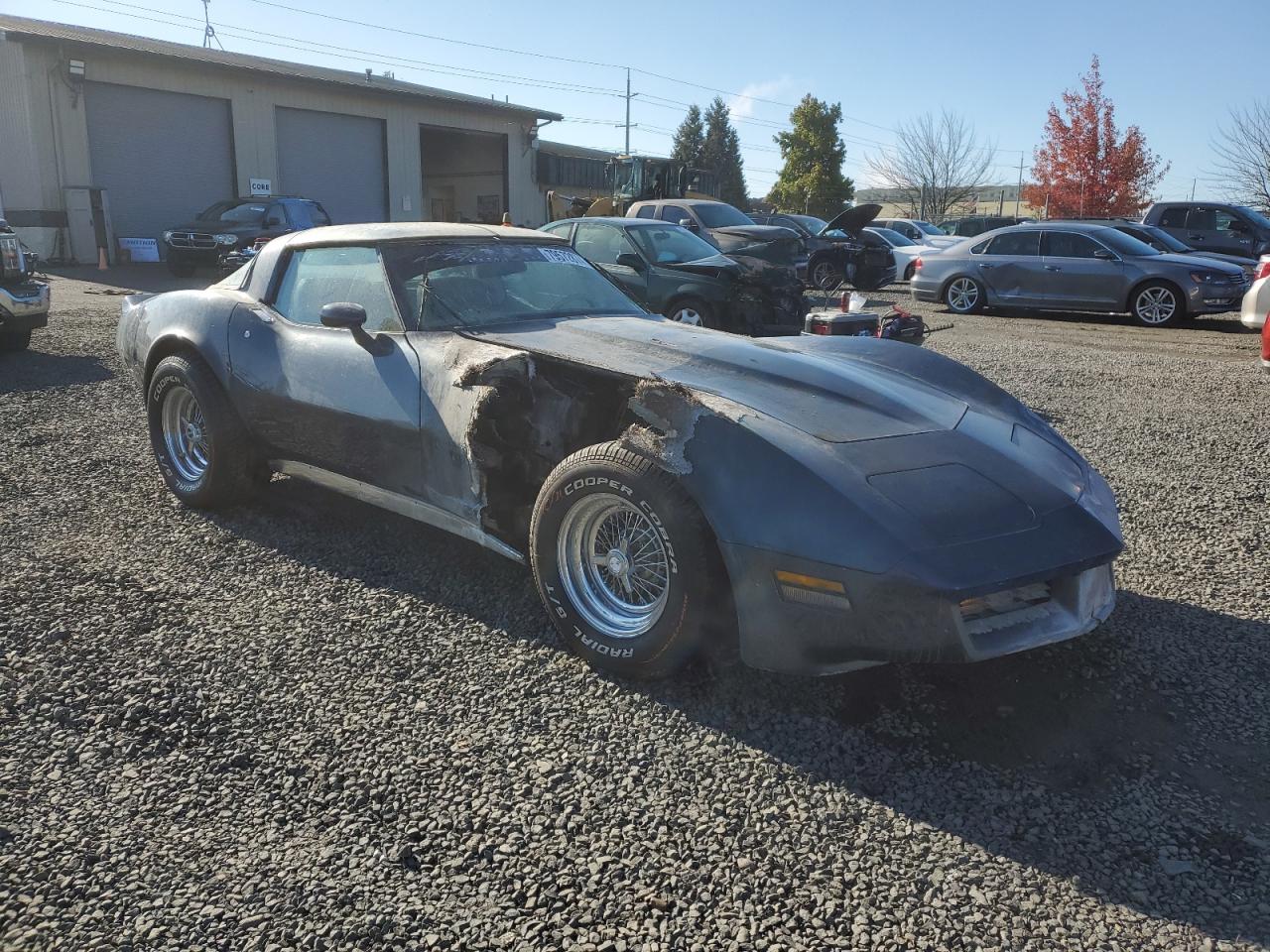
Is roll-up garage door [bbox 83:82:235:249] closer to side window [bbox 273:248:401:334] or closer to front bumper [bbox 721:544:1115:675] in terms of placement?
side window [bbox 273:248:401:334]

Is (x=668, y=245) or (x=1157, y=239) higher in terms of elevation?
(x=1157, y=239)

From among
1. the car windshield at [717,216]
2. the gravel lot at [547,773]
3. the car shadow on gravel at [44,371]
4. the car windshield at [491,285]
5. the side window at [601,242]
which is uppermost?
the car windshield at [717,216]

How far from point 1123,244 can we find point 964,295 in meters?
2.34

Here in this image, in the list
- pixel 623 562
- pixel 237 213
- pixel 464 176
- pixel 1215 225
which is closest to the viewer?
pixel 623 562

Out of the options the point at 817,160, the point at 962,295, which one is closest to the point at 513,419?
the point at 962,295

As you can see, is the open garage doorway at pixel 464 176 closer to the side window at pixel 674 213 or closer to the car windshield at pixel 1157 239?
the side window at pixel 674 213

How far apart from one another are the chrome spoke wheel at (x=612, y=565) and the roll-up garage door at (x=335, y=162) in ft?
77.8

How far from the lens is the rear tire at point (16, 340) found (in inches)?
355

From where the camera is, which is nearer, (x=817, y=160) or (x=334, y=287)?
(x=334, y=287)

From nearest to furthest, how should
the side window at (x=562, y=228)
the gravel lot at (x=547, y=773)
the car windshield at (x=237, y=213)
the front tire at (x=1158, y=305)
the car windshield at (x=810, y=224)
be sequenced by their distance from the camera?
the gravel lot at (x=547, y=773) → the side window at (x=562, y=228) → the front tire at (x=1158, y=305) → the car windshield at (x=237, y=213) → the car windshield at (x=810, y=224)

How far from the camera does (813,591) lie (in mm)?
2633

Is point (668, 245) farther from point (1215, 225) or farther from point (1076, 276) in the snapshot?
point (1215, 225)

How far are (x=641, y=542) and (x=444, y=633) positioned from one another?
862 mm

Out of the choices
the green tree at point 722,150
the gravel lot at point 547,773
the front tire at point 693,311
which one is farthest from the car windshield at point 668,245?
the green tree at point 722,150
